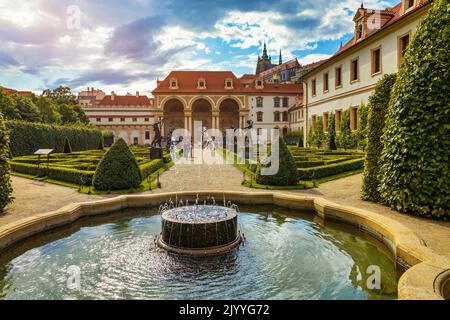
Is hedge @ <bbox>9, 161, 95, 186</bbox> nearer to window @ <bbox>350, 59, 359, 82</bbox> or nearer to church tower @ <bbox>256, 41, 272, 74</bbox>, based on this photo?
window @ <bbox>350, 59, 359, 82</bbox>

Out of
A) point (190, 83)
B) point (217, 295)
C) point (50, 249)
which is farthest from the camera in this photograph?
point (190, 83)

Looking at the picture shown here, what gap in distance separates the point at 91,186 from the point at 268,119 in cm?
4285

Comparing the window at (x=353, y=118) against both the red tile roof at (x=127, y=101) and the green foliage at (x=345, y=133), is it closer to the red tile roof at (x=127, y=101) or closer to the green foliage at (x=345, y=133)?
the green foliage at (x=345, y=133)

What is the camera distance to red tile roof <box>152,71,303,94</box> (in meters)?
48.4

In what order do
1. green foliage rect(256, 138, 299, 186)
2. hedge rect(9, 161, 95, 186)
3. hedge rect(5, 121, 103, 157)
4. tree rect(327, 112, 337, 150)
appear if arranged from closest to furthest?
green foliage rect(256, 138, 299, 186)
hedge rect(9, 161, 95, 186)
hedge rect(5, 121, 103, 157)
tree rect(327, 112, 337, 150)

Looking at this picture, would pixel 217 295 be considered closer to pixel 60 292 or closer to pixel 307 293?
pixel 307 293

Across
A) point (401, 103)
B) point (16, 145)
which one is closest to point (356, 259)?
A: point (401, 103)

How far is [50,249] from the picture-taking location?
5.45m

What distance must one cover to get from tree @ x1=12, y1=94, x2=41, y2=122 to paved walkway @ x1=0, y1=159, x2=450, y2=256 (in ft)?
89.1

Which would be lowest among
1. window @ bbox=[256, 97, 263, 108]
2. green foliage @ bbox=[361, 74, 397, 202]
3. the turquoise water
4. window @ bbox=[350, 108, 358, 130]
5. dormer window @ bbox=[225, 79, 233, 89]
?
the turquoise water

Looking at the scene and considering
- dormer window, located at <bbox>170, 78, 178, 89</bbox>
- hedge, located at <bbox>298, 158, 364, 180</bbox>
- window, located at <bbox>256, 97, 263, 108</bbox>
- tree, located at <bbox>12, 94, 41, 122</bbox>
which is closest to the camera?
hedge, located at <bbox>298, 158, 364, 180</bbox>

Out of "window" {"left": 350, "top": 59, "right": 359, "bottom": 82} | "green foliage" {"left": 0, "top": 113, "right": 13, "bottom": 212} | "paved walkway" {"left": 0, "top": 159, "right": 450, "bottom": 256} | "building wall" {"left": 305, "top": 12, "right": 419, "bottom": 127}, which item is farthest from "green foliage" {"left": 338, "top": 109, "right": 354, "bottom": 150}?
"green foliage" {"left": 0, "top": 113, "right": 13, "bottom": 212}

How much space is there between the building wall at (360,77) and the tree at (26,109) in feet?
108

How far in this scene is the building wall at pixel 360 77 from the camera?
685 inches
